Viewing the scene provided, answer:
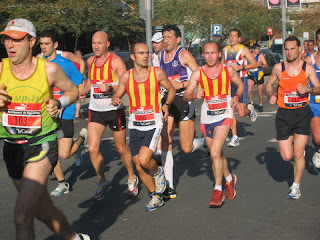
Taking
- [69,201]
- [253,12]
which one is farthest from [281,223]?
[253,12]

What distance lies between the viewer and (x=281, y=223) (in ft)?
18.9

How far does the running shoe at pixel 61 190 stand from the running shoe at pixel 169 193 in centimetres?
139

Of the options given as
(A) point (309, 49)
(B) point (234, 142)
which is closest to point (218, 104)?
(B) point (234, 142)

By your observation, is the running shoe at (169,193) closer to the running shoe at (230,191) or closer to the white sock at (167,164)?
the white sock at (167,164)

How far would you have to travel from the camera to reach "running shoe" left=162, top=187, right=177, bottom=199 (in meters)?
6.83

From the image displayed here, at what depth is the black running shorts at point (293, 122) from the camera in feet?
22.9

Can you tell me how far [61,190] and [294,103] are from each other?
10.4 ft

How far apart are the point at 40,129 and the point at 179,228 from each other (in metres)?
1.91

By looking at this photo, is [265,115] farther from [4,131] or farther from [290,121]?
[4,131]

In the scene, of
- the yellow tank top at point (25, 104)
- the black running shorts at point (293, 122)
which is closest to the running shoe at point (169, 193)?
the black running shorts at point (293, 122)

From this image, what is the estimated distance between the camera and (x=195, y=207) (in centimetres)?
646

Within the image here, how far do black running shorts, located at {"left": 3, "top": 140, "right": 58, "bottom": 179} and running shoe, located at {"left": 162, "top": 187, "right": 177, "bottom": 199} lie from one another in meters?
2.46

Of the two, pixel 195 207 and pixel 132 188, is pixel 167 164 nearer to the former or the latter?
pixel 132 188

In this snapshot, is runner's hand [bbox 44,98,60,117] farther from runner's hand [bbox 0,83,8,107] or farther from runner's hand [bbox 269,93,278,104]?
runner's hand [bbox 269,93,278,104]
